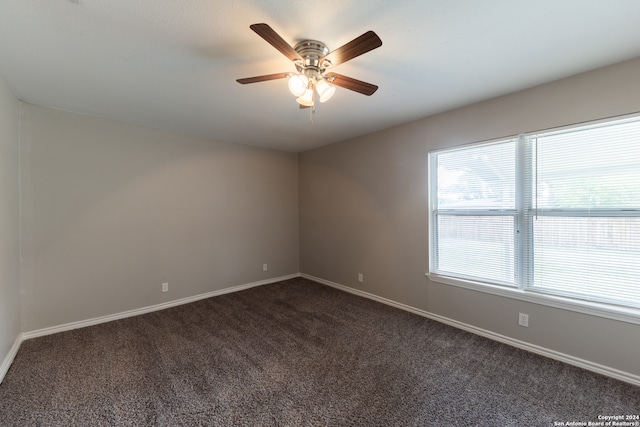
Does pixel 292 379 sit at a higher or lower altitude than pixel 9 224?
lower

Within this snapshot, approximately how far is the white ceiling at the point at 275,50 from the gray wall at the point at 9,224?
0.27 m

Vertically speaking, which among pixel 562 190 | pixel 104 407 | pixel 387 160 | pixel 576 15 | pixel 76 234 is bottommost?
pixel 104 407

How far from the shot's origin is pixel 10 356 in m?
2.23

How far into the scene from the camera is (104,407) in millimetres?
1736

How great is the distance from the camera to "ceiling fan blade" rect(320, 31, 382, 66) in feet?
4.22

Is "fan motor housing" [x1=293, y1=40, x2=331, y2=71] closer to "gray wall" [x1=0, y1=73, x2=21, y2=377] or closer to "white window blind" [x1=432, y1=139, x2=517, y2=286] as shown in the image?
"white window blind" [x1=432, y1=139, x2=517, y2=286]

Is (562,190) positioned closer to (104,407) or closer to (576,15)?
(576,15)

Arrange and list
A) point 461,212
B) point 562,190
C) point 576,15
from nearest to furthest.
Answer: point 576,15 → point 562,190 → point 461,212

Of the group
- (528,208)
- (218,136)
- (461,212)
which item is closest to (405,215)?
(461,212)

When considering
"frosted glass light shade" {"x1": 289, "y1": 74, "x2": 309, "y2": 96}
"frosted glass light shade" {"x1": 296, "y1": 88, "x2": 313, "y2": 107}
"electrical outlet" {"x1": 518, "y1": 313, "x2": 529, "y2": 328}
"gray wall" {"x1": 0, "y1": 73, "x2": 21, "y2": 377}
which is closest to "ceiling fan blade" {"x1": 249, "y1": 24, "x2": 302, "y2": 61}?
"frosted glass light shade" {"x1": 289, "y1": 74, "x2": 309, "y2": 96}

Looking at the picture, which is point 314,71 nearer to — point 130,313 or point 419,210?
point 419,210

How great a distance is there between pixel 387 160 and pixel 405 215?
80 centimetres

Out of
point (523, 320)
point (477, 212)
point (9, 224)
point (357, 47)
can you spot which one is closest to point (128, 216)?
point (9, 224)

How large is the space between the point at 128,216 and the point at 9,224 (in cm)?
100
